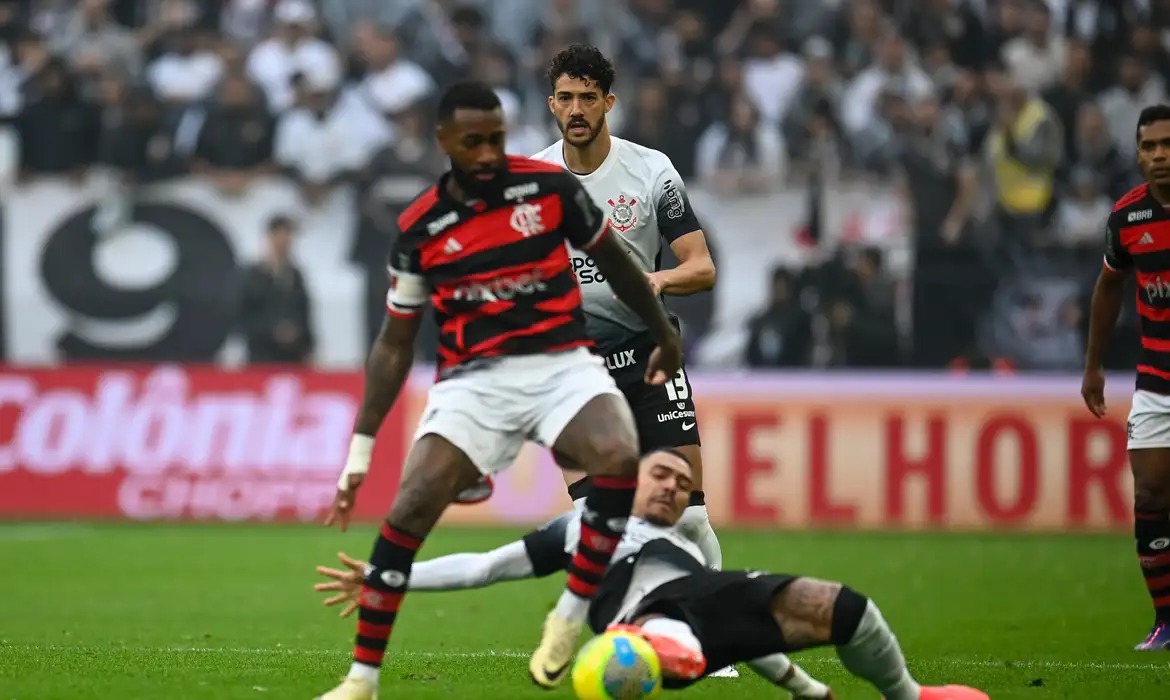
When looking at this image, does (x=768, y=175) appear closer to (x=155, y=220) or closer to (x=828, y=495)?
(x=828, y=495)

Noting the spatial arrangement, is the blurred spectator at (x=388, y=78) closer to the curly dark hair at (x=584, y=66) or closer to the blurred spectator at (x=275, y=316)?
the blurred spectator at (x=275, y=316)

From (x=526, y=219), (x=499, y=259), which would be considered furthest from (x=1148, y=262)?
(x=499, y=259)

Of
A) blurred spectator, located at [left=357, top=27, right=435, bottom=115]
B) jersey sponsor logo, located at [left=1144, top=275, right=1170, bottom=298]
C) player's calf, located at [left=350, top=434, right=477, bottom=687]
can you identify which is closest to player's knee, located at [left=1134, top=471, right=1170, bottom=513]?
jersey sponsor logo, located at [left=1144, top=275, right=1170, bottom=298]

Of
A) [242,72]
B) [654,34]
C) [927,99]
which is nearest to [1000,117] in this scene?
[927,99]

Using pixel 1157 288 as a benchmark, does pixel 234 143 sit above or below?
above

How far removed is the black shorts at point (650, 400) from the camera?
8.76m

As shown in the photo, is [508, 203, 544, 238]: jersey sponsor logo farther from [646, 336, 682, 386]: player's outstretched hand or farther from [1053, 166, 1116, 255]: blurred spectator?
[1053, 166, 1116, 255]: blurred spectator

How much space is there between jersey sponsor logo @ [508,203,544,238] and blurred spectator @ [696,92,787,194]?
521 inches

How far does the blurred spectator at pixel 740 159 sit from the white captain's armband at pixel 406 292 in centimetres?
1333

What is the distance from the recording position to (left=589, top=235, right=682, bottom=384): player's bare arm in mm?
7301

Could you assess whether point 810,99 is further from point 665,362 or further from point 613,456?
point 613,456

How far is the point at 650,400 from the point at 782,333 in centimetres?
1028

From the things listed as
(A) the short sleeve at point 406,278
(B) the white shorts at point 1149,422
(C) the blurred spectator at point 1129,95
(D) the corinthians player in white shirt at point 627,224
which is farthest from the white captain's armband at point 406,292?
(C) the blurred spectator at point 1129,95

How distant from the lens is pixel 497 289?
7133 mm
